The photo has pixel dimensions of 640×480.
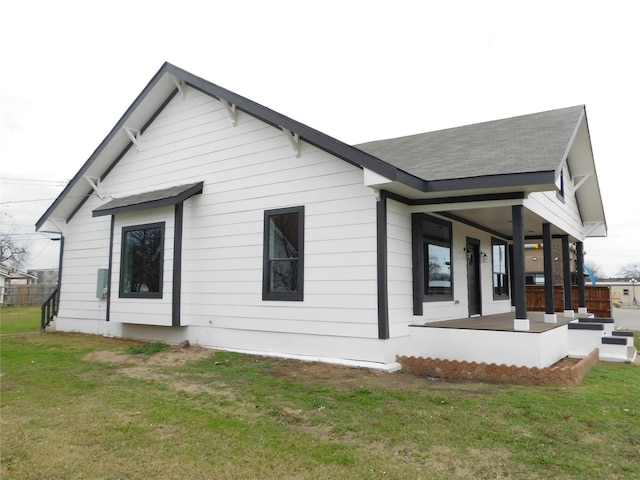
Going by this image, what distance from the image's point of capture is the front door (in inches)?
406

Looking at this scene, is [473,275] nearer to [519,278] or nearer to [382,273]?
[519,278]

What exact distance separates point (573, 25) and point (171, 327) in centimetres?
1082

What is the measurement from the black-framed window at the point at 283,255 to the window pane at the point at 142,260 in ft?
8.60

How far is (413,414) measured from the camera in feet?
15.4

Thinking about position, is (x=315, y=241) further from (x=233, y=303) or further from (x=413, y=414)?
(x=413, y=414)

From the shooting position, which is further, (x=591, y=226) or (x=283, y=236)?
(x=591, y=226)

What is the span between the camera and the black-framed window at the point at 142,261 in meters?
9.56

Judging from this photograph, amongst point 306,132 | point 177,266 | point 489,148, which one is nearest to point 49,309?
point 177,266

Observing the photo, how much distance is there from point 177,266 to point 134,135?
4.02 m

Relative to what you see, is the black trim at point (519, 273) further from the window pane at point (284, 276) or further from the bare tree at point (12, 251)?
Answer: the bare tree at point (12, 251)

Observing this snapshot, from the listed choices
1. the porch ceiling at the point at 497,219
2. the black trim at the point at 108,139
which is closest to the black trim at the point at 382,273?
the porch ceiling at the point at 497,219

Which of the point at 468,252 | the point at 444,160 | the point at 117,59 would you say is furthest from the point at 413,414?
the point at 117,59

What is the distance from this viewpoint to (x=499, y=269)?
1252 cm

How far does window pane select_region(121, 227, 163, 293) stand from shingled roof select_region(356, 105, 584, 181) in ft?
17.1
